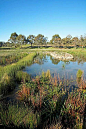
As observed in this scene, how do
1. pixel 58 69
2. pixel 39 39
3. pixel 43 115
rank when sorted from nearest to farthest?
pixel 43 115 < pixel 58 69 < pixel 39 39

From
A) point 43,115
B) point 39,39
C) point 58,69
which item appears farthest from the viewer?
point 39,39

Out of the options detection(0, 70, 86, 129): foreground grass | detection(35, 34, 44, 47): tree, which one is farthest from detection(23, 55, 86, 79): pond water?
detection(35, 34, 44, 47): tree

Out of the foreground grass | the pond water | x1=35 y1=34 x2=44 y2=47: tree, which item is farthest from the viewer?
x1=35 y1=34 x2=44 y2=47: tree

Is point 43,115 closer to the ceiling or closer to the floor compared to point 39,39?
closer to the floor

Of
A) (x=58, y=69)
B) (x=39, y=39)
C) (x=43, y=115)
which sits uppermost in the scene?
(x=39, y=39)

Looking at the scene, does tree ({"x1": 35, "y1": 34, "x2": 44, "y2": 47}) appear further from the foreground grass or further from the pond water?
the foreground grass

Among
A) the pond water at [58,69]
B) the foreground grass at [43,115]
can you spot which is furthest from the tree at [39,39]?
the foreground grass at [43,115]

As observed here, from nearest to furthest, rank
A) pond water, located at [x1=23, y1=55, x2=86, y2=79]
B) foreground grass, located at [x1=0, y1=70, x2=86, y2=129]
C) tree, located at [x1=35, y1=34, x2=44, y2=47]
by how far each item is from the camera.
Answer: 1. foreground grass, located at [x1=0, y1=70, x2=86, y2=129]
2. pond water, located at [x1=23, y1=55, x2=86, y2=79]
3. tree, located at [x1=35, y1=34, x2=44, y2=47]

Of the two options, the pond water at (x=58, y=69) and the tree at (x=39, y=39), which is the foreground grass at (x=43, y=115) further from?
the tree at (x=39, y=39)

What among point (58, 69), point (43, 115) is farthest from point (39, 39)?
point (43, 115)

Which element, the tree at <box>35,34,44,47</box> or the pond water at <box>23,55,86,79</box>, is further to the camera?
the tree at <box>35,34,44,47</box>

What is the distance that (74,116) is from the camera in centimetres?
321

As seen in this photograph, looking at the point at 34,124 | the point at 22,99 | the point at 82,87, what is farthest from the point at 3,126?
the point at 82,87

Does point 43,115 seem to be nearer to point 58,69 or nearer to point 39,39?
point 58,69
